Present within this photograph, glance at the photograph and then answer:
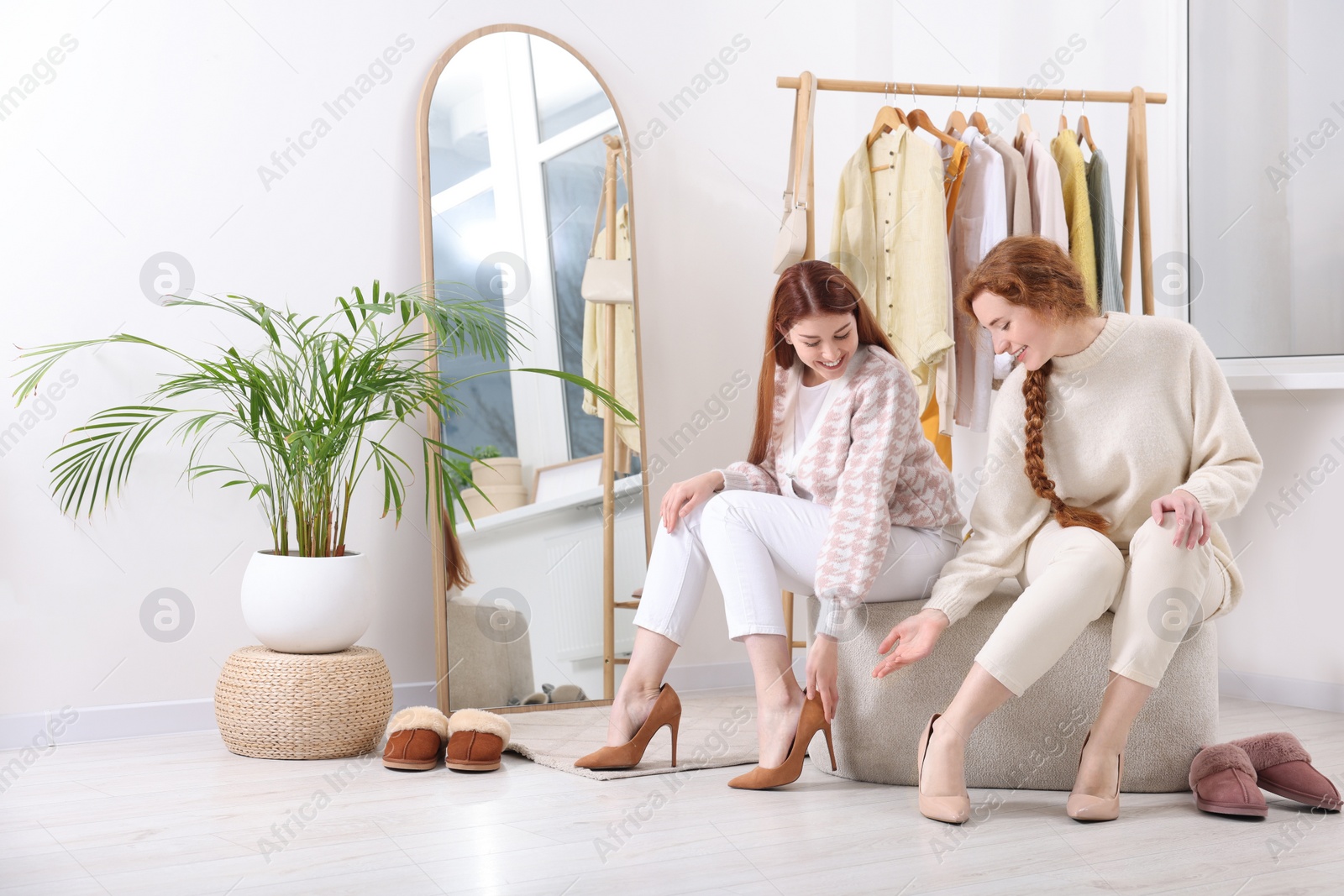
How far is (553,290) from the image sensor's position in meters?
2.88

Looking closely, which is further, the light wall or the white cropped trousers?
the light wall

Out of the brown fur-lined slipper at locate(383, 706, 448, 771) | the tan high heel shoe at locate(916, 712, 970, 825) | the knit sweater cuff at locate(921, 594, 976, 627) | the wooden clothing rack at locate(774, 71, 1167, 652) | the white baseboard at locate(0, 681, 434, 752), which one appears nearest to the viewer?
the tan high heel shoe at locate(916, 712, 970, 825)

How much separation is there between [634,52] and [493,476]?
3.80ft

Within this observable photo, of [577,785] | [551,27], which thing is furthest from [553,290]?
[577,785]

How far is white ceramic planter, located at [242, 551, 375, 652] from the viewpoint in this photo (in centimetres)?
223

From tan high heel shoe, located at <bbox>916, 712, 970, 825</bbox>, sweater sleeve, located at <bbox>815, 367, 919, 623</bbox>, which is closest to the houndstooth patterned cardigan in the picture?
sweater sleeve, located at <bbox>815, 367, 919, 623</bbox>

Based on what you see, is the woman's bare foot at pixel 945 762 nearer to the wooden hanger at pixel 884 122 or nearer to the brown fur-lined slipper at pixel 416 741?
the brown fur-lined slipper at pixel 416 741

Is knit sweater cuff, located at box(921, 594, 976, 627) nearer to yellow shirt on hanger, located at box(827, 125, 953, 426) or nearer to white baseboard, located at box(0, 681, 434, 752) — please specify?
yellow shirt on hanger, located at box(827, 125, 953, 426)

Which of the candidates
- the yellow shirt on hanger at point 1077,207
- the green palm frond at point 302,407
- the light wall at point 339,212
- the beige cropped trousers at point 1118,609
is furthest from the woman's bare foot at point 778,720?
the yellow shirt on hanger at point 1077,207

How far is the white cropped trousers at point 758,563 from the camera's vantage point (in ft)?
6.29

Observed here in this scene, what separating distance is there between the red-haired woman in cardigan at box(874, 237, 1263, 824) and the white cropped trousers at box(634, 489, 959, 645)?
0.09 meters

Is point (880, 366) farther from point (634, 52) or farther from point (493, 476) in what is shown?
point (634, 52)

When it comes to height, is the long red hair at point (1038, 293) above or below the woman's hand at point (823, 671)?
above

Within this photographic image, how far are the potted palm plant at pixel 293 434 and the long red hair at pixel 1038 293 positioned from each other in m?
0.87
